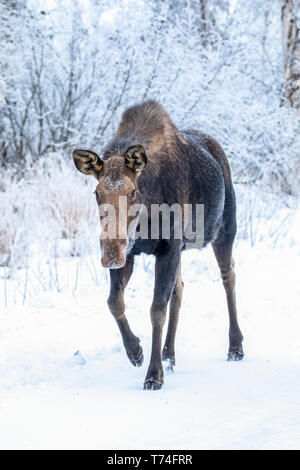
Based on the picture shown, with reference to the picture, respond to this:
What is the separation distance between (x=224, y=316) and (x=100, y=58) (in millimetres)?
8181

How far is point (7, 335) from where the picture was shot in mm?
5195

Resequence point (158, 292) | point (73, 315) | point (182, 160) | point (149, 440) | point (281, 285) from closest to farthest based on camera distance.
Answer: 1. point (149, 440)
2. point (158, 292)
3. point (182, 160)
4. point (73, 315)
5. point (281, 285)

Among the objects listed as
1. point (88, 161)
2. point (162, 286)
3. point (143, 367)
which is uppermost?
point (88, 161)

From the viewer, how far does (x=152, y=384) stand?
157 inches

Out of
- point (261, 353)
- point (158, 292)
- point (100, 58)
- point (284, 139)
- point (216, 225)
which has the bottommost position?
point (261, 353)

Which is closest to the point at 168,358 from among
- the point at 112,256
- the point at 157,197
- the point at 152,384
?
the point at 152,384

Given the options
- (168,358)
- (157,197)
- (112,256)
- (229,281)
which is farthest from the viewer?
(229,281)

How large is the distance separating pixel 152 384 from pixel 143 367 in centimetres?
59

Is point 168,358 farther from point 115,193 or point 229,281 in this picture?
point 115,193

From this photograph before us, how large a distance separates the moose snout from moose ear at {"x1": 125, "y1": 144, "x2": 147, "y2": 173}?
0.54 metres

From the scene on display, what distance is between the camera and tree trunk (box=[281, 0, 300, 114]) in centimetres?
1359

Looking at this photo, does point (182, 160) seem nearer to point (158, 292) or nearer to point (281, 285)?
point (158, 292)

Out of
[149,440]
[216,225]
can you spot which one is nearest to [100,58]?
[216,225]

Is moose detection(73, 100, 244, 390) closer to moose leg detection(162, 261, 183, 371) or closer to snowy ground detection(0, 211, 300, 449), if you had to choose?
moose leg detection(162, 261, 183, 371)
